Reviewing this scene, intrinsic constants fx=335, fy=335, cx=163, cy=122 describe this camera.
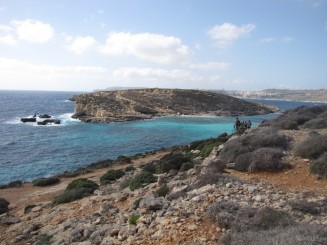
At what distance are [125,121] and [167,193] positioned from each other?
216 ft

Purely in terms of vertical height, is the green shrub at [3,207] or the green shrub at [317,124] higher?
the green shrub at [317,124]

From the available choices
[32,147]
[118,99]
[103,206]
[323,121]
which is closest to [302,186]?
[103,206]

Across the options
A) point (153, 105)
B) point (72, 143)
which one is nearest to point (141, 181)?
point (72, 143)

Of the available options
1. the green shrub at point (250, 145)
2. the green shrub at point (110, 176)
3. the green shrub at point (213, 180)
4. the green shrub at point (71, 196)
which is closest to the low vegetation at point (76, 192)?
the green shrub at point (71, 196)

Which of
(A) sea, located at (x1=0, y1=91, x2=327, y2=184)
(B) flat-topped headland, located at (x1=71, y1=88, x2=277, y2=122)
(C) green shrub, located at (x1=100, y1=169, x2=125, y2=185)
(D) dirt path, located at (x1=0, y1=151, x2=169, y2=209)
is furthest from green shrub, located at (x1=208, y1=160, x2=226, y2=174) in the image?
(B) flat-topped headland, located at (x1=71, y1=88, x2=277, y2=122)

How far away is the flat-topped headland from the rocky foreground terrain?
6314 centimetres

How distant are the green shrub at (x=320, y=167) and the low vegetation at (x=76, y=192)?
12068 mm

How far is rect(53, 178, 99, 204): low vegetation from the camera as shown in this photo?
733 inches

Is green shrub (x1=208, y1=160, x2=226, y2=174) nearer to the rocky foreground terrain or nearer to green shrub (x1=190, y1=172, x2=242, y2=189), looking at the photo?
the rocky foreground terrain

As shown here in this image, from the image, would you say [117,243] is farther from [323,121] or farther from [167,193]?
[323,121]

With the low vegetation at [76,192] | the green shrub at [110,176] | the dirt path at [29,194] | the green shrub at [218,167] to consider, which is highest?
the green shrub at [218,167]

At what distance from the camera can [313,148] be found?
15523 millimetres

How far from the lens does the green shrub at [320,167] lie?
13088 millimetres

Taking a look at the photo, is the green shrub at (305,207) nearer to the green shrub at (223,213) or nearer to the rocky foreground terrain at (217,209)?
the rocky foreground terrain at (217,209)
